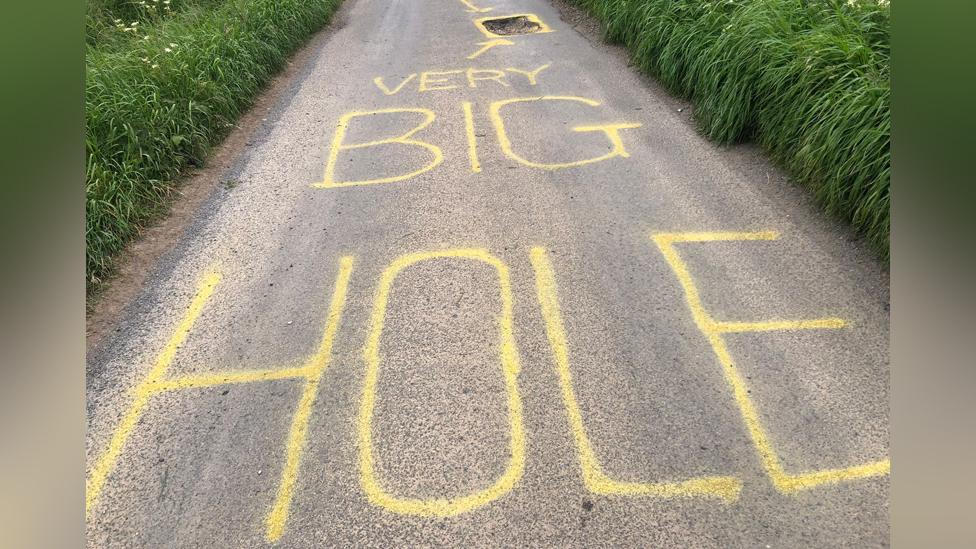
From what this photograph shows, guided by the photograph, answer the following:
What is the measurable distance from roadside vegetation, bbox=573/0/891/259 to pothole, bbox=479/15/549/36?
3.13 m

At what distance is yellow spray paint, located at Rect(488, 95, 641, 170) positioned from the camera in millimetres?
5176

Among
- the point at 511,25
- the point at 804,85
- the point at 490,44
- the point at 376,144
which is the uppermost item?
the point at 804,85

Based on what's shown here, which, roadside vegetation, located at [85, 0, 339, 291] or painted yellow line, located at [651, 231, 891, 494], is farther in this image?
roadside vegetation, located at [85, 0, 339, 291]

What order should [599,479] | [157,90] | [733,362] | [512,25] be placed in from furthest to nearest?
[512,25] → [157,90] → [733,362] → [599,479]

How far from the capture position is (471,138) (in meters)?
5.78

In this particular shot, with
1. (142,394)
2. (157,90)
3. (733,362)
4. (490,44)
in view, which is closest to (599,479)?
(733,362)

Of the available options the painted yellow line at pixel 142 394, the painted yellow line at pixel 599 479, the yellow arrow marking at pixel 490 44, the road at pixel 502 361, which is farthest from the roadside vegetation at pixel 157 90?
the painted yellow line at pixel 599 479

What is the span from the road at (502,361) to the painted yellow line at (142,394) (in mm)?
11

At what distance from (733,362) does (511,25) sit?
7.95 m

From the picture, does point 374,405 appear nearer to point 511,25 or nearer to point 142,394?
point 142,394

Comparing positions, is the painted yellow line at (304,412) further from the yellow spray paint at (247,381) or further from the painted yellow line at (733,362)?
the painted yellow line at (733,362)

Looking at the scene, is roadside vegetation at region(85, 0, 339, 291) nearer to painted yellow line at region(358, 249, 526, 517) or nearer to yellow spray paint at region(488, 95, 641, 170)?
painted yellow line at region(358, 249, 526, 517)

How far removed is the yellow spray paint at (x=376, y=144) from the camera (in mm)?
5070

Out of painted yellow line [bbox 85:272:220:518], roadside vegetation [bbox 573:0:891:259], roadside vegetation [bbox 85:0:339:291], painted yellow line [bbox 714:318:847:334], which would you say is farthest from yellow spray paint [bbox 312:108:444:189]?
painted yellow line [bbox 714:318:847:334]
